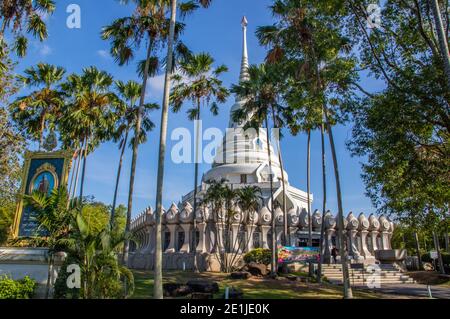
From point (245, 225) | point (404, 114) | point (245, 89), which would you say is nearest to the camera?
point (404, 114)

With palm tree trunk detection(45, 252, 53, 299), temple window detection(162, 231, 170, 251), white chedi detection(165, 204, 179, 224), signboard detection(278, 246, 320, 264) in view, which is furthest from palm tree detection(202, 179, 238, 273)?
palm tree trunk detection(45, 252, 53, 299)

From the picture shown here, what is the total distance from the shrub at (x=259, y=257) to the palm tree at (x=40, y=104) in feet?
58.1

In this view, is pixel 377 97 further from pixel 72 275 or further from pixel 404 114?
pixel 72 275

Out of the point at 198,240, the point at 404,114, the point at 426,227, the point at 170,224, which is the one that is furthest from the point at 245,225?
the point at 404,114

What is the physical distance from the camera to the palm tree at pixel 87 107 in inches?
980

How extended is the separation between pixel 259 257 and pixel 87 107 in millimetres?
16977

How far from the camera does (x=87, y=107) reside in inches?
993

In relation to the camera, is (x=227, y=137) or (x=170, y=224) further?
(x=227, y=137)

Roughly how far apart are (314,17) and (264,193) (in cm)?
2815

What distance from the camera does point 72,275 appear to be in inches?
461

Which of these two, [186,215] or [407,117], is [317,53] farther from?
[186,215]

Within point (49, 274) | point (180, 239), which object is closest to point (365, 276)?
point (180, 239)

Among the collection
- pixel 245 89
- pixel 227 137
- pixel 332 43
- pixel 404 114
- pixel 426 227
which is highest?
pixel 227 137

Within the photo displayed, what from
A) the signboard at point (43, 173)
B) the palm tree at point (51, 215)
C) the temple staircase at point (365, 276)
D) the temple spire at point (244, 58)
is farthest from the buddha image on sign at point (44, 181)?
the temple spire at point (244, 58)
